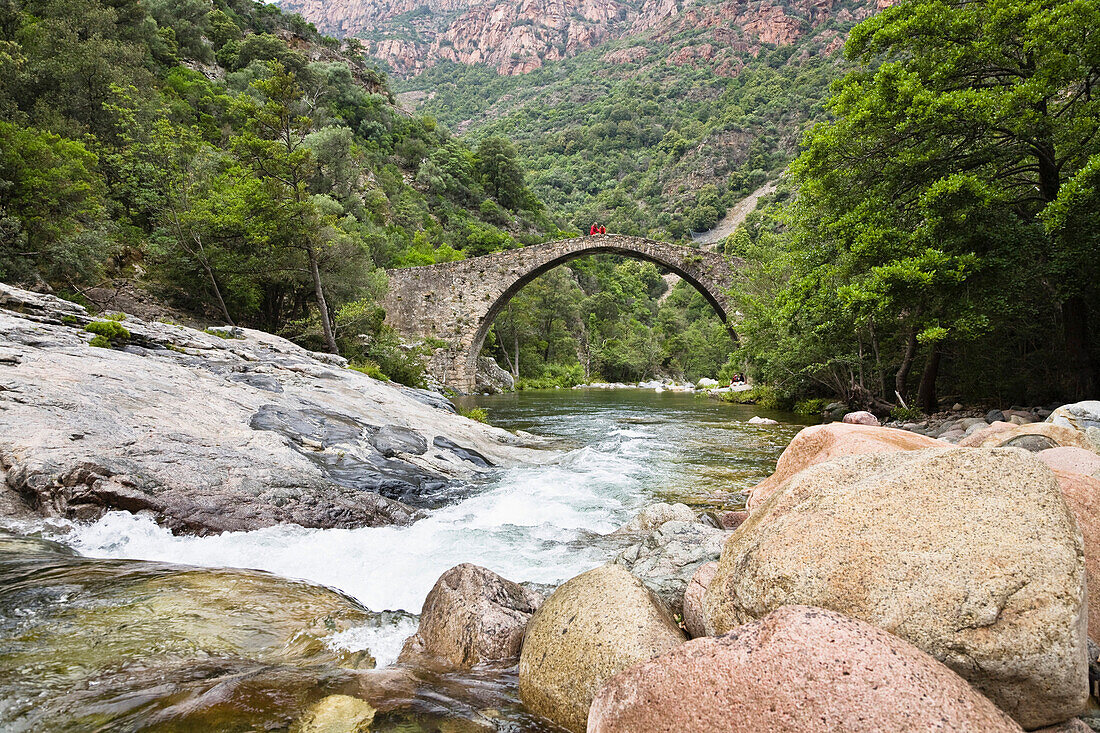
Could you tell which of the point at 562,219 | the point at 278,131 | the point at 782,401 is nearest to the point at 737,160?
the point at 562,219

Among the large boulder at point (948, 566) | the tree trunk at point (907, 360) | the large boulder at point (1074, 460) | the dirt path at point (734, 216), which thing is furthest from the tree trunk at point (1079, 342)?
the dirt path at point (734, 216)

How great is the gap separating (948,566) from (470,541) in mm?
3781

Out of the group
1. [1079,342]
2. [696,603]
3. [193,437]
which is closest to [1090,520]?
[696,603]

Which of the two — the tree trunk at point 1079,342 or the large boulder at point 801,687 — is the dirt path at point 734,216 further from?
the large boulder at point 801,687

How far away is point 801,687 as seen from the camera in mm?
1480

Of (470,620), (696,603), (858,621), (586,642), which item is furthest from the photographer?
(470,620)

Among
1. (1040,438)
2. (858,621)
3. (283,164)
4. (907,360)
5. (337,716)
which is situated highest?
(283,164)

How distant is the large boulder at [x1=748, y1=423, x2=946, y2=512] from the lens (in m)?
4.11

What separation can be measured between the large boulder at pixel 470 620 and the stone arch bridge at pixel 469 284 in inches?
938

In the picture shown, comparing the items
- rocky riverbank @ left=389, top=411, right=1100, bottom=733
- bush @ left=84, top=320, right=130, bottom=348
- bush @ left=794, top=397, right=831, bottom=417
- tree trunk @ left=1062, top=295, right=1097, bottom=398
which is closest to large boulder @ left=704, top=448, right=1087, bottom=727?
rocky riverbank @ left=389, top=411, right=1100, bottom=733

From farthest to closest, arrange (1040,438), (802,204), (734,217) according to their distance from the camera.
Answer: (734,217)
(802,204)
(1040,438)

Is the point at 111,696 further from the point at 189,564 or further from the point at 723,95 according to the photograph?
the point at 723,95

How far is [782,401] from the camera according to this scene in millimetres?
18359

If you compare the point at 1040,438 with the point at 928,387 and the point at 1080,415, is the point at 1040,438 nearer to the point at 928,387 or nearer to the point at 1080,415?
the point at 1080,415
